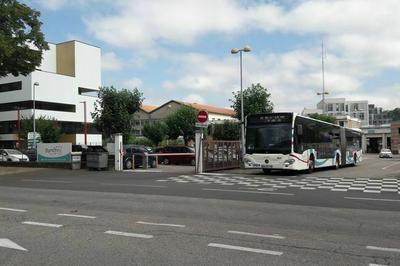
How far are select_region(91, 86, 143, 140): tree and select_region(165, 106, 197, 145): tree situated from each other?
4404 centimetres

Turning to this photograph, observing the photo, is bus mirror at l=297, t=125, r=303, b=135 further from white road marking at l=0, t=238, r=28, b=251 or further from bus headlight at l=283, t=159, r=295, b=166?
white road marking at l=0, t=238, r=28, b=251

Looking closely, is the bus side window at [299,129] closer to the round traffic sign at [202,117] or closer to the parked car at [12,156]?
the round traffic sign at [202,117]

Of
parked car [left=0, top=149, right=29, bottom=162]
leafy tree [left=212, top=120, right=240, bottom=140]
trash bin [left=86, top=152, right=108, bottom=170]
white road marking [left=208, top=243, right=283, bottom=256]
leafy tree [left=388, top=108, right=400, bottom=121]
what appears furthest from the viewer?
leafy tree [left=388, top=108, right=400, bottom=121]

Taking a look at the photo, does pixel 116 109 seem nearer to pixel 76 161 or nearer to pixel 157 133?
pixel 76 161

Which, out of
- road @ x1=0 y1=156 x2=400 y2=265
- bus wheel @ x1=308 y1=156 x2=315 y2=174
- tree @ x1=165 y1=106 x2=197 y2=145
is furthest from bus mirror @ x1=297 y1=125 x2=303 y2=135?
tree @ x1=165 y1=106 x2=197 y2=145

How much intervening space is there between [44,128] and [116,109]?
35.4m

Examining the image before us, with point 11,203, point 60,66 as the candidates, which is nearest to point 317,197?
point 11,203

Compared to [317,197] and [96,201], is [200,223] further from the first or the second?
[317,197]

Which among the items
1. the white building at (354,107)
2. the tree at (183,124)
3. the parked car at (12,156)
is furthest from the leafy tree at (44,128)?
the white building at (354,107)

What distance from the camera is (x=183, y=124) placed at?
9031 centimetres

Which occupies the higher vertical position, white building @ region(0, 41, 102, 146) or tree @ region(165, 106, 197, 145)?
white building @ region(0, 41, 102, 146)

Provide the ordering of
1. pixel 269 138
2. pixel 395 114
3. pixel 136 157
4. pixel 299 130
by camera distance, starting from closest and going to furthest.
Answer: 1. pixel 299 130
2. pixel 269 138
3. pixel 136 157
4. pixel 395 114

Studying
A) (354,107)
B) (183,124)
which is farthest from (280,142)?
A: (354,107)

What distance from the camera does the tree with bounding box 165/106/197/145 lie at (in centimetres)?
9025
